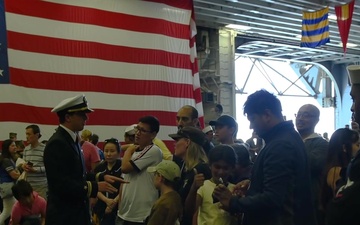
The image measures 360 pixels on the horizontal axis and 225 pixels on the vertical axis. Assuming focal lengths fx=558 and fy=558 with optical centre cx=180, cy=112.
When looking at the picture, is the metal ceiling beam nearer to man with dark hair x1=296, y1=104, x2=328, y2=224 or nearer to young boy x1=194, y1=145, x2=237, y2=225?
man with dark hair x1=296, y1=104, x2=328, y2=224

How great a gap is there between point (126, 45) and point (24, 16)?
6.22ft

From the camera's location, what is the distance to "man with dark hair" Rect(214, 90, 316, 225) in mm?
2570

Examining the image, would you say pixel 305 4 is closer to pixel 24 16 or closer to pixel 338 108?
pixel 24 16

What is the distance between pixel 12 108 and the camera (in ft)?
26.3

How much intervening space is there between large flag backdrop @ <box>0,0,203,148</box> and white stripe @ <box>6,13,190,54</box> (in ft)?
0.05

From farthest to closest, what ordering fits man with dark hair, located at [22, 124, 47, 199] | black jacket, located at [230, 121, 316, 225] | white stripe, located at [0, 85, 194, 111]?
white stripe, located at [0, 85, 194, 111]
man with dark hair, located at [22, 124, 47, 199]
black jacket, located at [230, 121, 316, 225]

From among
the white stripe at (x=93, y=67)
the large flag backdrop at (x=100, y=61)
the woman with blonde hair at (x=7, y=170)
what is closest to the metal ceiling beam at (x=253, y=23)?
the large flag backdrop at (x=100, y=61)

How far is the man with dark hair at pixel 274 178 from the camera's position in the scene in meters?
2.57

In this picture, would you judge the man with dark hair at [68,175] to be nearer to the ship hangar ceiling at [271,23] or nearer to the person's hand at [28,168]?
the person's hand at [28,168]

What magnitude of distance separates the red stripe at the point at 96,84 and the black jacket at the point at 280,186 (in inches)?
240

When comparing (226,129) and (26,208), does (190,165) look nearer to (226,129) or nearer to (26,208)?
(226,129)

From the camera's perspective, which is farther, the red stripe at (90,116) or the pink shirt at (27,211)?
the red stripe at (90,116)

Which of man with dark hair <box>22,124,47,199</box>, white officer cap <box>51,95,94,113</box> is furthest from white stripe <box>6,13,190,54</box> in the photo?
white officer cap <box>51,95,94,113</box>

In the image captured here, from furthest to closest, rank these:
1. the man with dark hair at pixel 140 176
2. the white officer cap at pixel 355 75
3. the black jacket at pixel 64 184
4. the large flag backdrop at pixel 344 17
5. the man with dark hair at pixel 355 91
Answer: the large flag backdrop at pixel 344 17
the man with dark hair at pixel 140 176
the black jacket at pixel 64 184
the white officer cap at pixel 355 75
the man with dark hair at pixel 355 91
